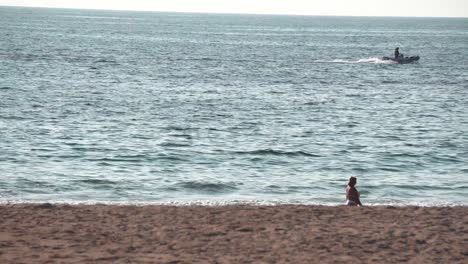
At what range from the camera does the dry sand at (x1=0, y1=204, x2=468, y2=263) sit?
1302 centimetres

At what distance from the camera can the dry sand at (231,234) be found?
13023mm

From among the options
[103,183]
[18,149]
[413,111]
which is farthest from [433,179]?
[413,111]

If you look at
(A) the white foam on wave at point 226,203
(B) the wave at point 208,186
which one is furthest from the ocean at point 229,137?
(A) the white foam on wave at point 226,203

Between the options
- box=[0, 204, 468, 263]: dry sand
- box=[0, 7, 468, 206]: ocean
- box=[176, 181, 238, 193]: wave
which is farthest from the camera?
box=[0, 7, 468, 206]: ocean

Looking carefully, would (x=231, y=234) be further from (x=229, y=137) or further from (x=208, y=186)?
(x=229, y=137)

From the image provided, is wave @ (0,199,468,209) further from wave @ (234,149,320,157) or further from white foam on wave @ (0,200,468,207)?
wave @ (234,149,320,157)

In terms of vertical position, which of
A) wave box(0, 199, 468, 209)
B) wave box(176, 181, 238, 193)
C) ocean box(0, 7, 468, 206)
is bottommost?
ocean box(0, 7, 468, 206)

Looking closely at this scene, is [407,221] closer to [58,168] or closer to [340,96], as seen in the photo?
[58,168]

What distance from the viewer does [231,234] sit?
14.6 m

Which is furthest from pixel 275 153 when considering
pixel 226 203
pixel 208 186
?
pixel 226 203

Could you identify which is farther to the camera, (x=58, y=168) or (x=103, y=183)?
(x=58, y=168)

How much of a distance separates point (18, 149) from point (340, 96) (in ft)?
90.0

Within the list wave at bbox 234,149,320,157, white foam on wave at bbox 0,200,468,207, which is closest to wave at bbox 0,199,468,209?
white foam on wave at bbox 0,200,468,207

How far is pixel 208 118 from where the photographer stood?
37.0 metres
